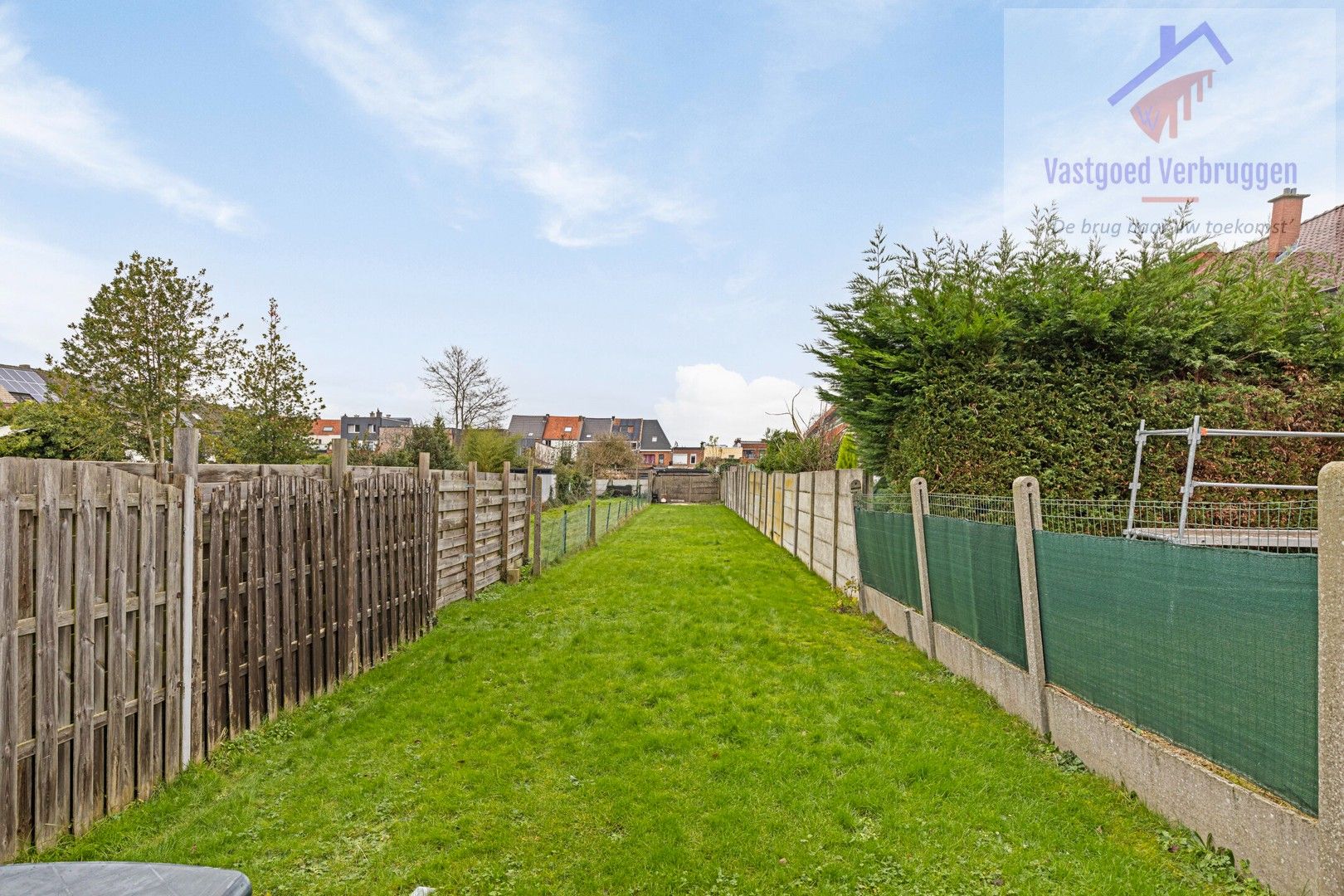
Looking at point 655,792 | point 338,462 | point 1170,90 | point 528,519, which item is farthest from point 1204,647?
point 528,519

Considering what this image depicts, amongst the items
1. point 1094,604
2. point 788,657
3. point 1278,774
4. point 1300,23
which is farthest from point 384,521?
point 1300,23

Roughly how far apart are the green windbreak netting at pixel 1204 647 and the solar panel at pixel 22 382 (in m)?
40.5

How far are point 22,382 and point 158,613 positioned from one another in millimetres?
40603

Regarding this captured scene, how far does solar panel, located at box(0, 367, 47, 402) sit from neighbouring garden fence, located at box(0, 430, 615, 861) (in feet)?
117

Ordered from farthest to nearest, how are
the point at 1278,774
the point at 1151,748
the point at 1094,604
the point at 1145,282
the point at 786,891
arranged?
the point at 1145,282
the point at 1094,604
the point at 1151,748
the point at 786,891
the point at 1278,774

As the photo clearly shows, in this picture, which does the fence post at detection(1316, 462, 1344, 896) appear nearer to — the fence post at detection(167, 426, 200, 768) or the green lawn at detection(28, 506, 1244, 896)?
the green lawn at detection(28, 506, 1244, 896)

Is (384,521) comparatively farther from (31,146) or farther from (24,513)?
(31,146)

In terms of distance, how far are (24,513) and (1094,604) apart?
5.17 meters

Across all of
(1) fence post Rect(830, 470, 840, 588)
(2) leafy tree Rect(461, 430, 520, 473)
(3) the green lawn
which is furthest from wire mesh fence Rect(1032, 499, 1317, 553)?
(2) leafy tree Rect(461, 430, 520, 473)

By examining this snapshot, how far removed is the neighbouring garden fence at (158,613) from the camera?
2.72m

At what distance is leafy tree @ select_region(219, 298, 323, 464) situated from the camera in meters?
14.6

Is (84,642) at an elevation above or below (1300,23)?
below

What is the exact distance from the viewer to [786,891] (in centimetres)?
273

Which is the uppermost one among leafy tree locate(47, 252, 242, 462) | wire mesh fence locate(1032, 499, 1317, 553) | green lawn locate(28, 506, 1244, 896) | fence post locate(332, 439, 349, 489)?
leafy tree locate(47, 252, 242, 462)
